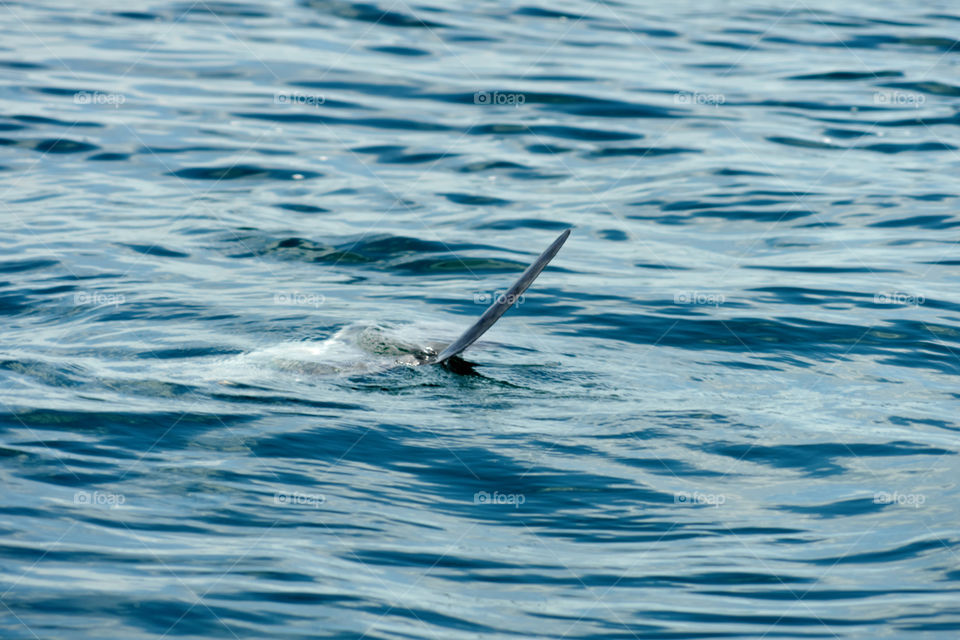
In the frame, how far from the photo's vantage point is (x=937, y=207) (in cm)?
1122

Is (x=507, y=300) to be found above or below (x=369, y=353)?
above

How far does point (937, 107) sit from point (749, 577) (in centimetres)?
1072

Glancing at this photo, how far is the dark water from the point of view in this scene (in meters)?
4.91

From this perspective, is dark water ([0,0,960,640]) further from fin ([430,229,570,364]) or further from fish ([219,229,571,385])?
fin ([430,229,570,364])

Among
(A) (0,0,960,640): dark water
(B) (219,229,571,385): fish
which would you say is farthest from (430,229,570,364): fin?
(A) (0,0,960,640): dark water

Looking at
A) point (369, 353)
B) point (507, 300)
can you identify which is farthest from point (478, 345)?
point (507, 300)

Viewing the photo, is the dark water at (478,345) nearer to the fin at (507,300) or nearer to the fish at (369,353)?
the fish at (369,353)

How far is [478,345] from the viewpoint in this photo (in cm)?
789

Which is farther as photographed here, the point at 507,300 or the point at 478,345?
the point at 478,345

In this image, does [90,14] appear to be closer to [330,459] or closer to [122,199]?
[122,199]

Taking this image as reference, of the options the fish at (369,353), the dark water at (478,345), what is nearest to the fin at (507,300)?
the fish at (369,353)

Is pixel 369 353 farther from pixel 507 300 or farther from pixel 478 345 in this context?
Answer: pixel 507 300

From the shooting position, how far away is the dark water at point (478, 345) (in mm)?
4906

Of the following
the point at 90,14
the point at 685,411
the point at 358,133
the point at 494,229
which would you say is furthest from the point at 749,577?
the point at 90,14
